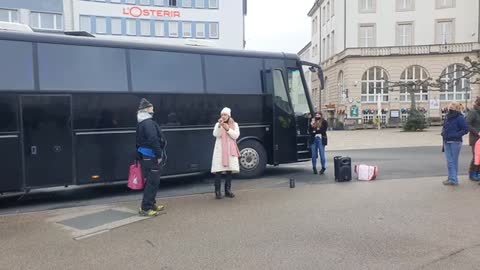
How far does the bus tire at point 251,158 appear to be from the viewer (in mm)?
11148

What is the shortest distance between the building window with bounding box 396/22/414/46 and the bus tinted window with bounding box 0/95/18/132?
4949cm

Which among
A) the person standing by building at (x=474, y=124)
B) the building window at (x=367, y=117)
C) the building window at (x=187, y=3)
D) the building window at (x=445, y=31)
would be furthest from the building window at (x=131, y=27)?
the person standing by building at (x=474, y=124)

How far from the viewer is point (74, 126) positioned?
8.62 m

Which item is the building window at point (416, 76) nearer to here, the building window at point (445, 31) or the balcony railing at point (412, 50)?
the balcony railing at point (412, 50)

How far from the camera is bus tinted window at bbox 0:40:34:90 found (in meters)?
7.96

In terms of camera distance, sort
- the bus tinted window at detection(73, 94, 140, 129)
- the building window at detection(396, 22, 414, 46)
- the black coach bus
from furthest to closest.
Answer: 1. the building window at detection(396, 22, 414, 46)
2. the bus tinted window at detection(73, 94, 140, 129)
3. the black coach bus

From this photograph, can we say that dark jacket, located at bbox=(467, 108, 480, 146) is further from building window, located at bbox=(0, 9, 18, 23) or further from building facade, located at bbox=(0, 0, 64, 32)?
building window, located at bbox=(0, 9, 18, 23)

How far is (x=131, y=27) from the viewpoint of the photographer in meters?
46.4

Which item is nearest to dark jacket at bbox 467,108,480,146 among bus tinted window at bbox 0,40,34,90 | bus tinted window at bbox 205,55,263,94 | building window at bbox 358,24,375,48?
bus tinted window at bbox 205,55,263,94

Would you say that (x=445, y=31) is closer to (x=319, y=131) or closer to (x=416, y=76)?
(x=416, y=76)

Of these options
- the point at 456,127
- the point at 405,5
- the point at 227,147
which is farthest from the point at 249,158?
the point at 405,5

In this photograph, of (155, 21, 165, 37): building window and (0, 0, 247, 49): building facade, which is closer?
(0, 0, 247, 49): building facade

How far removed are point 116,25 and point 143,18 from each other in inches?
116

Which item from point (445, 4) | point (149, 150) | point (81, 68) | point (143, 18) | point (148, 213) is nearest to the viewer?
point (149, 150)
